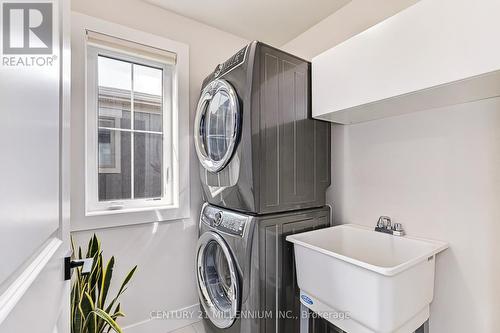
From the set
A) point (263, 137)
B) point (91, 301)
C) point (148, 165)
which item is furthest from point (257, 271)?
point (148, 165)

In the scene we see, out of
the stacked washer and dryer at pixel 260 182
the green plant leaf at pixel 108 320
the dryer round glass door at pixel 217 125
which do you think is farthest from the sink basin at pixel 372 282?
the green plant leaf at pixel 108 320

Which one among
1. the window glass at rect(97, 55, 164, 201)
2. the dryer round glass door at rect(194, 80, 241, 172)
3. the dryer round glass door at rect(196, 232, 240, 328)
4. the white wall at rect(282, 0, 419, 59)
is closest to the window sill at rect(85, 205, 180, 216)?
the window glass at rect(97, 55, 164, 201)

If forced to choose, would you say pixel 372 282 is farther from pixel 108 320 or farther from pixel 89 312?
pixel 89 312

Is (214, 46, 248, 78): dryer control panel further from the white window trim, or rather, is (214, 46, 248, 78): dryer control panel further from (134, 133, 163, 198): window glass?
(134, 133, 163, 198): window glass

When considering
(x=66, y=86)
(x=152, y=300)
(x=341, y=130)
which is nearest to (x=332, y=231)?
(x=341, y=130)

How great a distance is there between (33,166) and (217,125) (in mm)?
1168

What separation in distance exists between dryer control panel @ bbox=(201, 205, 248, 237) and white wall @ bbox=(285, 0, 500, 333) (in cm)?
85

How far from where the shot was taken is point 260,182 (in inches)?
51.1

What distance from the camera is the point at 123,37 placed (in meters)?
1.66

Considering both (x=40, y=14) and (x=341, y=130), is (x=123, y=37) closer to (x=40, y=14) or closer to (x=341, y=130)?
(x=40, y=14)

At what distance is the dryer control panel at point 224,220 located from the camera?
4.44 ft

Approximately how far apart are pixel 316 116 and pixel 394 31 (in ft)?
1.85

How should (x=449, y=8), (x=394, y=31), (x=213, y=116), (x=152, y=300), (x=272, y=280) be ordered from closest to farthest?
(x=449, y=8) → (x=394, y=31) → (x=272, y=280) → (x=213, y=116) → (x=152, y=300)

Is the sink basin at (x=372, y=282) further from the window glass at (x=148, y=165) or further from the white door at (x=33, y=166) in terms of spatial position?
the window glass at (x=148, y=165)
